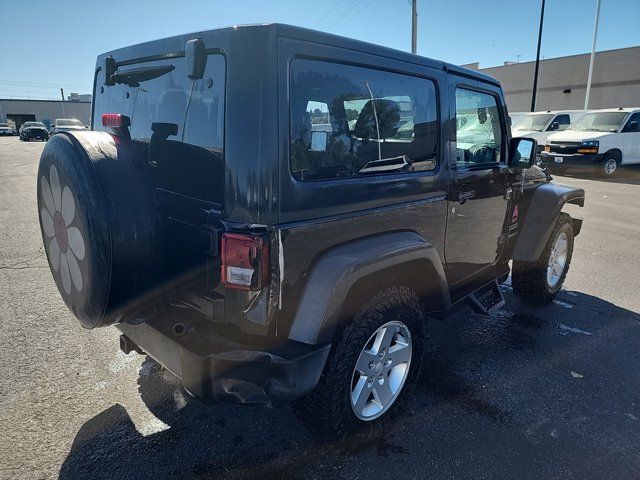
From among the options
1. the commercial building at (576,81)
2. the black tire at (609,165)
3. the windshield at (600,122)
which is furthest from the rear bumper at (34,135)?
the commercial building at (576,81)

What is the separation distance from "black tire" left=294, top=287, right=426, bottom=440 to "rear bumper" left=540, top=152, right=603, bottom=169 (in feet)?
40.8

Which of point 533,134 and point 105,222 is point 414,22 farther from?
point 105,222

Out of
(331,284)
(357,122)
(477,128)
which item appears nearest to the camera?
(331,284)

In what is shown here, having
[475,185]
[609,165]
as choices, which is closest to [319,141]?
[475,185]

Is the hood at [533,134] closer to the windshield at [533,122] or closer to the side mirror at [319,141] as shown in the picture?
the windshield at [533,122]

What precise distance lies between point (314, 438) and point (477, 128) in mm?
2280

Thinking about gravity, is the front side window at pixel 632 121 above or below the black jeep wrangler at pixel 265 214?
above

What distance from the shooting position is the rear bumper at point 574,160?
12555mm

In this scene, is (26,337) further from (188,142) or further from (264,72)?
(264,72)

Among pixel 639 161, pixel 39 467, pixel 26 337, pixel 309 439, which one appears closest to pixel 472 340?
pixel 309 439

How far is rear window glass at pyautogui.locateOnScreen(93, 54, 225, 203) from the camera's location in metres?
1.82

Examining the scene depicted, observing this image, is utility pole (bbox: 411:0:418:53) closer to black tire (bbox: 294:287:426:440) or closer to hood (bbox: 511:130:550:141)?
hood (bbox: 511:130:550:141)

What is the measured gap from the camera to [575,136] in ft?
42.9

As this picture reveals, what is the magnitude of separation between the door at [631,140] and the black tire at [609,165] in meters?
0.29
